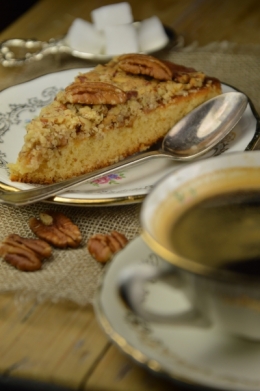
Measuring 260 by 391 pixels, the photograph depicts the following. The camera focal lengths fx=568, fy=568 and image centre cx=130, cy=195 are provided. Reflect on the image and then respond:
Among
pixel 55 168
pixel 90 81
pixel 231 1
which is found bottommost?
pixel 231 1

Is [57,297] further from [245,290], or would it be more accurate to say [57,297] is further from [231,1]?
[231,1]

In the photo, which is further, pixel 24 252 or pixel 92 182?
pixel 92 182

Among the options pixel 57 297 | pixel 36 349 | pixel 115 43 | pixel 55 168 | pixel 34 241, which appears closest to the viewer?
pixel 36 349

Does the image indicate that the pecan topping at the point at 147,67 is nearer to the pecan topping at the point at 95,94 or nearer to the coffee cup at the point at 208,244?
the pecan topping at the point at 95,94

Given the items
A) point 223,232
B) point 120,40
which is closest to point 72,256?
point 223,232

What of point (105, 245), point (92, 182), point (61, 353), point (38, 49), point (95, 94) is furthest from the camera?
point (38, 49)

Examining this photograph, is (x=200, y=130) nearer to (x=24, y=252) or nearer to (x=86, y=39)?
(x=24, y=252)

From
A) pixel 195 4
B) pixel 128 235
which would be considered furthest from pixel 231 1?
pixel 128 235
